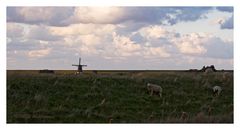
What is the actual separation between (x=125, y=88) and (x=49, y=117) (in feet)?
20.4

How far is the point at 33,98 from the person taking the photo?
70.0 ft

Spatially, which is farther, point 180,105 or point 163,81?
point 163,81

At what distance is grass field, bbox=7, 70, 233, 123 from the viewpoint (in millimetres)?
19266

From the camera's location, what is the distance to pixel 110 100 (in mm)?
22047

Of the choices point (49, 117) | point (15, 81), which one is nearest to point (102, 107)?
point (49, 117)

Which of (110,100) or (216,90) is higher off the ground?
(216,90)

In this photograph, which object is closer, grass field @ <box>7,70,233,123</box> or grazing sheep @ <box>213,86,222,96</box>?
grass field @ <box>7,70,233,123</box>

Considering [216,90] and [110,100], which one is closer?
[110,100]

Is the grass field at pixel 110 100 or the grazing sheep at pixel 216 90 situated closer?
the grass field at pixel 110 100

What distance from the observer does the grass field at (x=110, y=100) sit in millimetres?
19266
